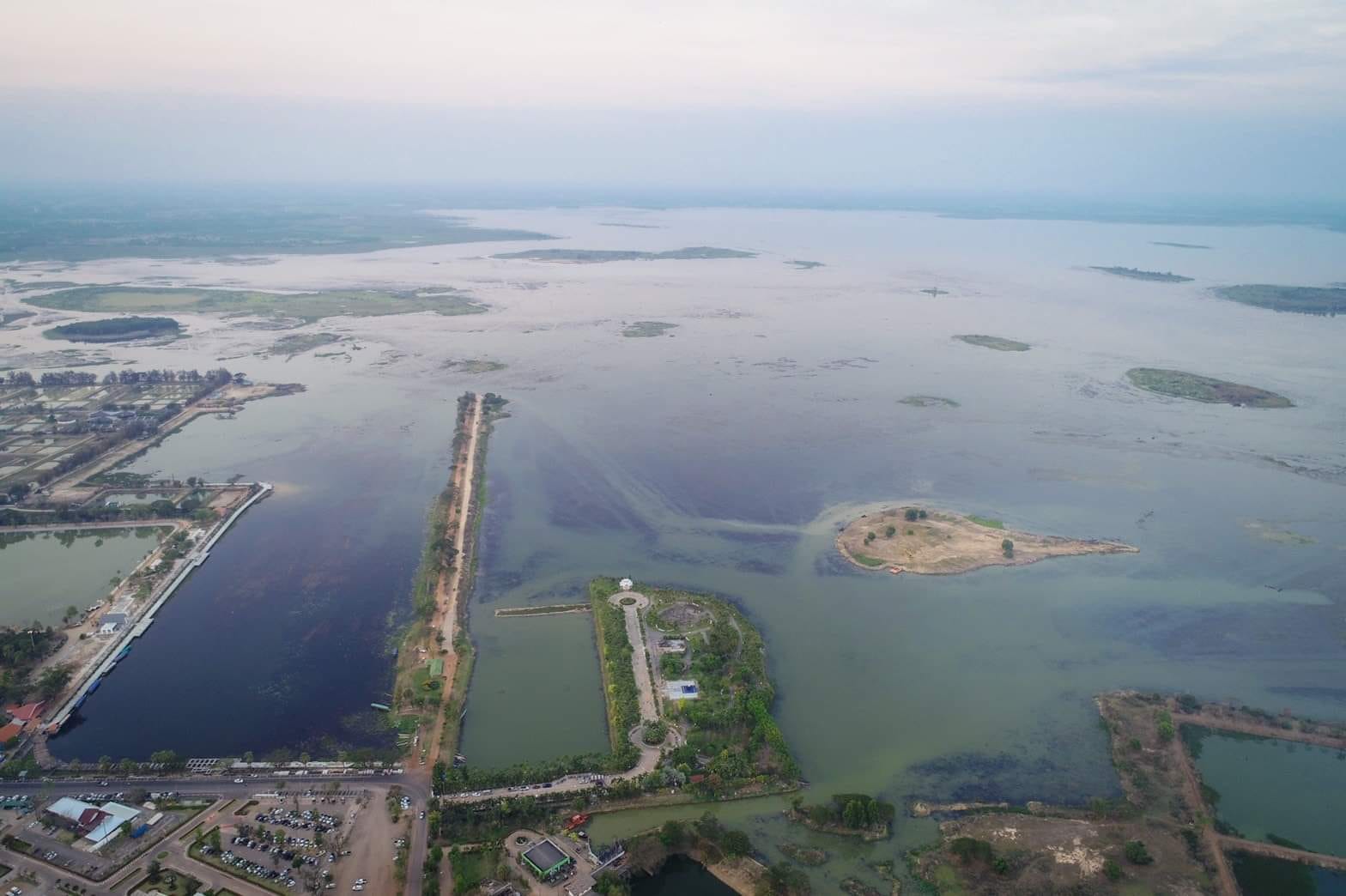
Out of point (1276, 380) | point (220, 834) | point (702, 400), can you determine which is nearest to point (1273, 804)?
point (220, 834)

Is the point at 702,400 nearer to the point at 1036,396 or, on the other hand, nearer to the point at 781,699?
the point at 1036,396

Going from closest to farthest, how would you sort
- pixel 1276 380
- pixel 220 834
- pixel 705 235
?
pixel 220 834 → pixel 1276 380 → pixel 705 235

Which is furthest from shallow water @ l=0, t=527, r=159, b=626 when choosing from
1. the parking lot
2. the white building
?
the parking lot

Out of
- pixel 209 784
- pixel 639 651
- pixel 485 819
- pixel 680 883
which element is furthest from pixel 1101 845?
pixel 209 784

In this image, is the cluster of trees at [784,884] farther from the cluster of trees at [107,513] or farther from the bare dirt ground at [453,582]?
the cluster of trees at [107,513]

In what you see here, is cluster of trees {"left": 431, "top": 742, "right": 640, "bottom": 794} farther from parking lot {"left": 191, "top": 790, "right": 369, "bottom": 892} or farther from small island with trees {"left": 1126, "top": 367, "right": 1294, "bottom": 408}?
small island with trees {"left": 1126, "top": 367, "right": 1294, "bottom": 408}

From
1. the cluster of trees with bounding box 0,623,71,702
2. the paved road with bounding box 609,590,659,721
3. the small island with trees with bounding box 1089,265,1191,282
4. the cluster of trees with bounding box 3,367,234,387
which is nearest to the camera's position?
the cluster of trees with bounding box 0,623,71,702

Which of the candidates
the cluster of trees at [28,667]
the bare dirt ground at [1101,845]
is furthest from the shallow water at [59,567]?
the bare dirt ground at [1101,845]
